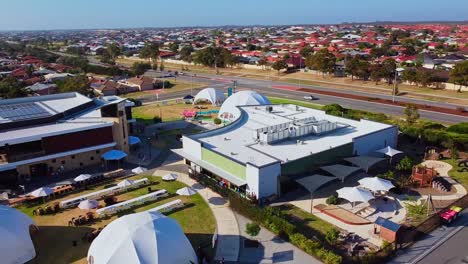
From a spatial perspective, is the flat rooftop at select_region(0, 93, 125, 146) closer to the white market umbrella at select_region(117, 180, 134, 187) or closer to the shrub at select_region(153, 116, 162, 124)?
the white market umbrella at select_region(117, 180, 134, 187)

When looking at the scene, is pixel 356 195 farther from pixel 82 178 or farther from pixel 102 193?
pixel 82 178

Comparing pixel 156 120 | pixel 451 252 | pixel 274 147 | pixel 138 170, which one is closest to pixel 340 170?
pixel 274 147

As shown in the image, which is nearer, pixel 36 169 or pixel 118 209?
pixel 118 209

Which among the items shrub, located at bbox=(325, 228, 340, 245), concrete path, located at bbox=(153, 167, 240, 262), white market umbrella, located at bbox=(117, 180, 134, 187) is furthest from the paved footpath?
white market umbrella, located at bbox=(117, 180, 134, 187)


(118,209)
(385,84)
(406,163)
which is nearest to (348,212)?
(406,163)

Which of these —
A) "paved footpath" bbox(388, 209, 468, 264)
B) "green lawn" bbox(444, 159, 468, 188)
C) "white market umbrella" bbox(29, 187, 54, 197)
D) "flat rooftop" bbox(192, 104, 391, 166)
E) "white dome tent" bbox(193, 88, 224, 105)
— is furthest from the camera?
"white dome tent" bbox(193, 88, 224, 105)

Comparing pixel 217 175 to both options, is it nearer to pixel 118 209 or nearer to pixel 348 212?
pixel 118 209
